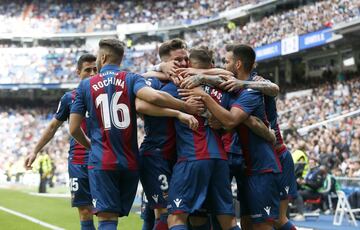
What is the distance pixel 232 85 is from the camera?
5527 mm

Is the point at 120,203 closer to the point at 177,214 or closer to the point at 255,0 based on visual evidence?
the point at 177,214

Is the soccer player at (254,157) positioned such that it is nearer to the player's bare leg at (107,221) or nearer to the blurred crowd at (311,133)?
the player's bare leg at (107,221)

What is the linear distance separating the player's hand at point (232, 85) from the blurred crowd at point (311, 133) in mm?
8048

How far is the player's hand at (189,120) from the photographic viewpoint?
17.1 feet

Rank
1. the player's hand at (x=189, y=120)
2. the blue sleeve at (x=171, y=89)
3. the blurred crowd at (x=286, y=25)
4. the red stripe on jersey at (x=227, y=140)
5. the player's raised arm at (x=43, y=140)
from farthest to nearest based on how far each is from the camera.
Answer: the blurred crowd at (x=286, y=25) < the player's raised arm at (x=43, y=140) < the red stripe on jersey at (x=227, y=140) < the blue sleeve at (x=171, y=89) < the player's hand at (x=189, y=120)

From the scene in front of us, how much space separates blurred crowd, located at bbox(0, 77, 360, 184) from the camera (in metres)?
17.5

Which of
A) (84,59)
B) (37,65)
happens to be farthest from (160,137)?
(37,65)

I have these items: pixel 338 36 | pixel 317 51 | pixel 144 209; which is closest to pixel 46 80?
pixel 317 51

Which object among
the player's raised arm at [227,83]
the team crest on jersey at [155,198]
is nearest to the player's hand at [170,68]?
the player's raised arm at [227,83]

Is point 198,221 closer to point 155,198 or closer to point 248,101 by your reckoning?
point 155,198

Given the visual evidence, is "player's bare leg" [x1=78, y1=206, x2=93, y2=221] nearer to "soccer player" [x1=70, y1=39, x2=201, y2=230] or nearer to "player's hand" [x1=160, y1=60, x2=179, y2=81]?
"soccer player" [x1=70, y1=39, x2=201, y2=230]

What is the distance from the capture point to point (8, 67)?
152 ft

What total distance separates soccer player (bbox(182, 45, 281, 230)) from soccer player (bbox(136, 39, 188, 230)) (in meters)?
0.48

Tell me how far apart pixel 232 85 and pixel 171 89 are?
2.03 ft
